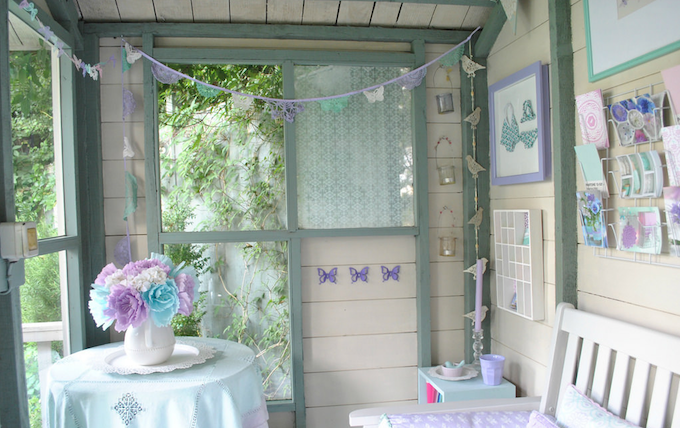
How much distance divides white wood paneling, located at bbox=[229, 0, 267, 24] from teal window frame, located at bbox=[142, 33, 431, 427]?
156 mm

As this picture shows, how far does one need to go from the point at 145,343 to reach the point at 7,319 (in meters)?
0.47

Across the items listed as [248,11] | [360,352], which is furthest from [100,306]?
[248,11]

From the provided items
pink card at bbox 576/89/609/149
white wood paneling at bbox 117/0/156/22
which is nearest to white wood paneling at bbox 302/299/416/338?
pink card at bbox 576/89/609/149

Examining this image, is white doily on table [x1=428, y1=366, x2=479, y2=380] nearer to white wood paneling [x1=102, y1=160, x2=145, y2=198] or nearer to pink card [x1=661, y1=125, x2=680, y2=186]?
pink card [x1=661, y1=125, x2=680, y2=186]

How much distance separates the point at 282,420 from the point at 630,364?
1.65 metres

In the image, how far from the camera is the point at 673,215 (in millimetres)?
1429

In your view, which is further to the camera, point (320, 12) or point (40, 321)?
point (320, 12)

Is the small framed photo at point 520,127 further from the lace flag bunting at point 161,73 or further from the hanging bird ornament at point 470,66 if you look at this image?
the lace flag bunting at point 161,73

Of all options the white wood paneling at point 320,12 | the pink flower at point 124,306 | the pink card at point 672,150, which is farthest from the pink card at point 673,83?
the pink flower at point 124,306

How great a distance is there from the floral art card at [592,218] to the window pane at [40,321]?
212 cm

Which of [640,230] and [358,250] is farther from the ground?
[640,230]

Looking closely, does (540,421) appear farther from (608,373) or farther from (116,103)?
(116,103)

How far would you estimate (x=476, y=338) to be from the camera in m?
2.53

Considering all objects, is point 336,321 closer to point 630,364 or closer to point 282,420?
point 282,420
